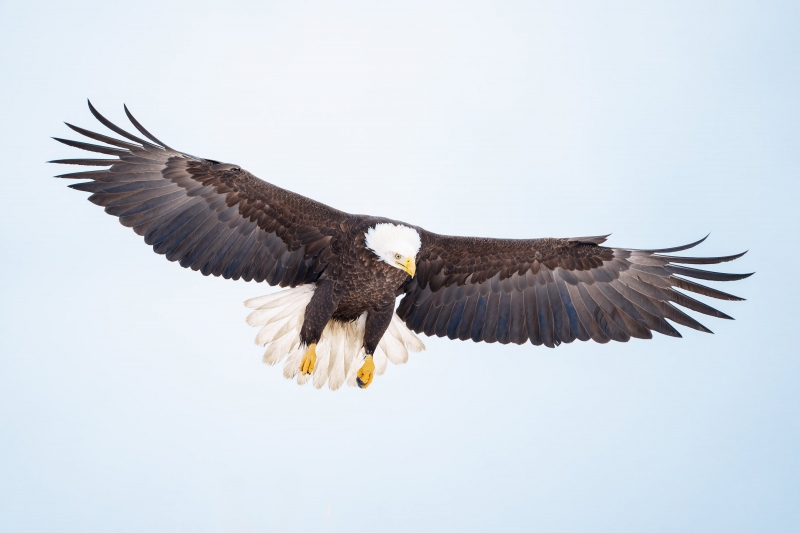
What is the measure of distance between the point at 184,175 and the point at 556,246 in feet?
7.63

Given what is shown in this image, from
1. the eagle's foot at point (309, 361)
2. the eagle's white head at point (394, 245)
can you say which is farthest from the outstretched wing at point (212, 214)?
the eagle's foot at point (309, 361)

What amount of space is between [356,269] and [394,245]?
1.00 ft

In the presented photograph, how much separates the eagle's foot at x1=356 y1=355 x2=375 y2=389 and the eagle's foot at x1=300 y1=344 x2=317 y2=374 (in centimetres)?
39

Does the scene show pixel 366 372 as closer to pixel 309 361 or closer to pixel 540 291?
pixel 309 361

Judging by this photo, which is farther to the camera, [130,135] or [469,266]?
[469,266]

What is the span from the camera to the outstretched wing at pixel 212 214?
210 inches

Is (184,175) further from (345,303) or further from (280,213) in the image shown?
(345,303)

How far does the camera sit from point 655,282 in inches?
219

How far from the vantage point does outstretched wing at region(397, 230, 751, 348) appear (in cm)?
555

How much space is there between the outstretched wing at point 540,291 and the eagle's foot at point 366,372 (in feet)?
1.20

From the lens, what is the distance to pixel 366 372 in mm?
5758

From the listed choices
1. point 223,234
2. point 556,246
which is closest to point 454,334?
point 556,246

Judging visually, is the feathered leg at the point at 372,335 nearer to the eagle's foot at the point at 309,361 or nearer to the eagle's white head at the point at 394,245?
Result: the eagle's foot at the point at 309,361

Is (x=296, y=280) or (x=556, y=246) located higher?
(x=556, y=246)
